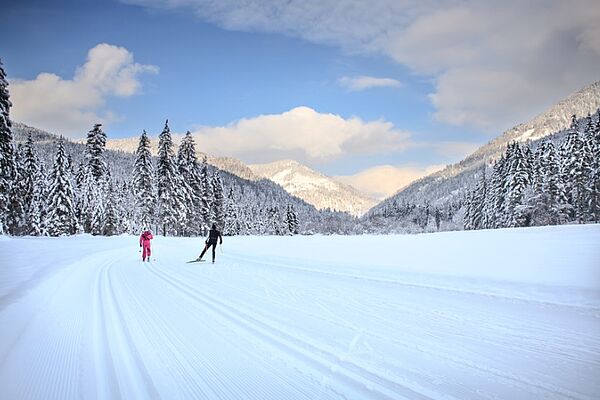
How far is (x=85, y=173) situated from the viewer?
47250 millimetres

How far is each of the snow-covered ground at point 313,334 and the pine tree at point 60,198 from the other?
37682 millimetres

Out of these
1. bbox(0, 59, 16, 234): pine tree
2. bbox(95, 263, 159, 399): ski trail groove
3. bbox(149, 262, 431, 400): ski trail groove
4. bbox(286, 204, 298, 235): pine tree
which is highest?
bbox(0, 59, 16, 234): pine tree

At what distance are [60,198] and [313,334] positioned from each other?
47589 mm

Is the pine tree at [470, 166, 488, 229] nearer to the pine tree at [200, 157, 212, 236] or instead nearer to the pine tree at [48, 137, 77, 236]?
the pine tree at [200, 157, 212, 236]

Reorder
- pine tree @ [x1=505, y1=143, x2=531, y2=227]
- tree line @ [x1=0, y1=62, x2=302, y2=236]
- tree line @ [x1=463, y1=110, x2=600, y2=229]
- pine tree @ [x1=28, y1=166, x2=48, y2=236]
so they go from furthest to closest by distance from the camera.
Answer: pine tree @ [x1=505, y1=143, x2=531, y2=227] < pine tree @ [x1=28, y1=166, x2=48, y2=236] < tree line @ [x1=463, y1=110, x2=600, y2=229] < tree line @ [x1=0, y1=62, x2=302, y2=236]

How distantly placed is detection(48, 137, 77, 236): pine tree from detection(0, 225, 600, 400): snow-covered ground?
37.7 m

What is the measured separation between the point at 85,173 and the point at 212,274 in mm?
43111

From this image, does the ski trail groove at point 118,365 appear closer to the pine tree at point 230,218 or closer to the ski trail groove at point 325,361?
the ski trail groove at point 325,361

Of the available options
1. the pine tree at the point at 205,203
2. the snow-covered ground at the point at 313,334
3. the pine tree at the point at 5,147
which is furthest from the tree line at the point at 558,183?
the pine tree at the point at 5,147

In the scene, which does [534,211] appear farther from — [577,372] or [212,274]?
[577,372]

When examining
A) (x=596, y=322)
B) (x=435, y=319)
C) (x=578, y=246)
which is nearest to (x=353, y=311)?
(x=435, y=319)

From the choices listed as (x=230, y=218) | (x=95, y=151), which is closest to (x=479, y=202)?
(x=230, y=218)

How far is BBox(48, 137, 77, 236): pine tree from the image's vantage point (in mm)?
43094

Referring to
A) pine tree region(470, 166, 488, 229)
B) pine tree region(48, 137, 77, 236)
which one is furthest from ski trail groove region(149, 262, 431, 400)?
pine tree region(470, 166, 488, 229)
